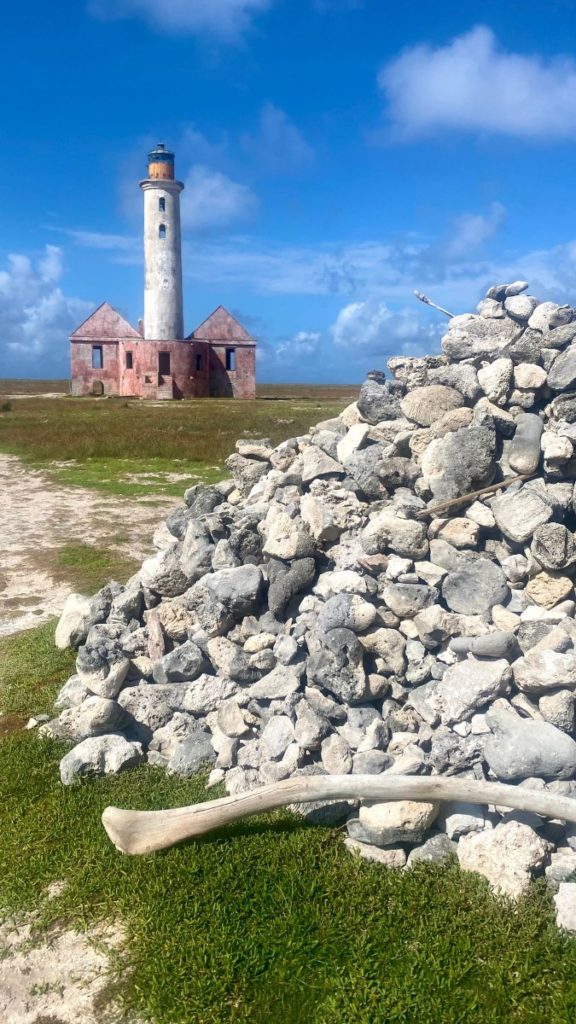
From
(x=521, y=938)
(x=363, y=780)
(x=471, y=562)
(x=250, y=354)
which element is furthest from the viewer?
(x=250, y=354)

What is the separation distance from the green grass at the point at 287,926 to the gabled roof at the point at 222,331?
48.3 meters

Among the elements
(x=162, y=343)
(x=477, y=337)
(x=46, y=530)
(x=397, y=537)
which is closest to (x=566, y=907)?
(x=397, y=537)

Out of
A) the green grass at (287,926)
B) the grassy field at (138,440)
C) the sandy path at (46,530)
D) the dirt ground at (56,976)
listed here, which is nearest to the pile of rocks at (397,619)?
the green grass at (287,926)

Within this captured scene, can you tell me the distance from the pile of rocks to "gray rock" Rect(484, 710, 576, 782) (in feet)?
0.04

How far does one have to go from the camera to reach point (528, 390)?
22.1 feet

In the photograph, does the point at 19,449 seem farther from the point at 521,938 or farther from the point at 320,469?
the point at 521,938

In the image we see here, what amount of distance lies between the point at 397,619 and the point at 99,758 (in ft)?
8.30

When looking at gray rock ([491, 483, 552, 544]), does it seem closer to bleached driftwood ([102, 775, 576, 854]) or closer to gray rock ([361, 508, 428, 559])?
gray rock ([361, 508, 428, 559])

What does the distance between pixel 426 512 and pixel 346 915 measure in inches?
124

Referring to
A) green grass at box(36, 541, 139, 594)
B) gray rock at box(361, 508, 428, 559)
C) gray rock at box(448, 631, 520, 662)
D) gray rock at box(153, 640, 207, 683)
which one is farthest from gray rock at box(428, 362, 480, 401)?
green grass at box(36, 541, 139, 594)

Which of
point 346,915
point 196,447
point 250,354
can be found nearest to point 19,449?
point 196,447

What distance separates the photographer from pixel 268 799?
4.70 metres

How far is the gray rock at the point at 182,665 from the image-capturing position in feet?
20.5

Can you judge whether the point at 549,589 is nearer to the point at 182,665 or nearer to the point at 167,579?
the point at 182,665
